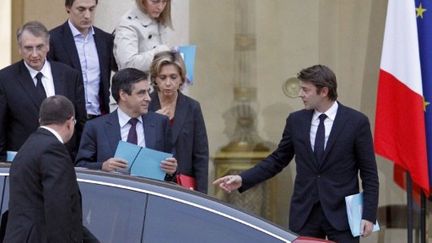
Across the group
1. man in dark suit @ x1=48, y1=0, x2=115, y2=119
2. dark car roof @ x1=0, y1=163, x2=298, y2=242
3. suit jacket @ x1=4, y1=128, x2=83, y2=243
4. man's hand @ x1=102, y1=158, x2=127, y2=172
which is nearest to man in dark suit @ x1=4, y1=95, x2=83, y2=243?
suit jacket @ x1=4, y1=128, x2=83, y2=243

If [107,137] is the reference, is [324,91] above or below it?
above

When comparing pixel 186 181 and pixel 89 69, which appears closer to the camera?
pixel 186 181

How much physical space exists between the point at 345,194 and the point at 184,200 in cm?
265

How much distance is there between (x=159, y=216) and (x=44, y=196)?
60cm

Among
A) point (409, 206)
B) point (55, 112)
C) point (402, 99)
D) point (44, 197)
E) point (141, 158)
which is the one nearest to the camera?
point (44, 197)

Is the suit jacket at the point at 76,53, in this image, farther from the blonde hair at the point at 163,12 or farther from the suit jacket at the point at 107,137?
the suit jacket at the point at 107,137

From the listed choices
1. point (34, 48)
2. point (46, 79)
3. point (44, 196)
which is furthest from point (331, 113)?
point (44, 196)

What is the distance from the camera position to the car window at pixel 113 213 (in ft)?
22.6

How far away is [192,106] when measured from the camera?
962 cm

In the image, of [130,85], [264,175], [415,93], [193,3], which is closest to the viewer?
[130,85]

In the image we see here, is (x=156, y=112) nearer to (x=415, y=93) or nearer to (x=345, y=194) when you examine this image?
(x=345, y=194)

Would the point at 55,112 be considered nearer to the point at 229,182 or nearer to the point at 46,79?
the point at 46,79

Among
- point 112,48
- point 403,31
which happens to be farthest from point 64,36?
point 403,31

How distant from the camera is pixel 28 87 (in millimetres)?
9469
